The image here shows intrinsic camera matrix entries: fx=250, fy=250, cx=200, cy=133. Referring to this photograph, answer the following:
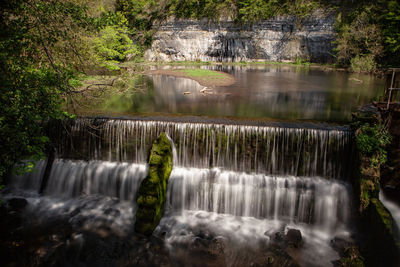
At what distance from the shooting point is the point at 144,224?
8.16 m

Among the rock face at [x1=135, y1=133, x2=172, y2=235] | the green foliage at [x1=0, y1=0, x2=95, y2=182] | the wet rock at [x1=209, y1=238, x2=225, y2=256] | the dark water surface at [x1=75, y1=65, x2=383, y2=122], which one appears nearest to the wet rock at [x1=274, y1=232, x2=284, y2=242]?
the wet rock at [x1=209, y1=238, x2=225, y2=256]

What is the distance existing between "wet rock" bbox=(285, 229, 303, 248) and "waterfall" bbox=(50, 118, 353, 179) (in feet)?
7.79

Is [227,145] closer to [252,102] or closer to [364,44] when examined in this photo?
[252,102]

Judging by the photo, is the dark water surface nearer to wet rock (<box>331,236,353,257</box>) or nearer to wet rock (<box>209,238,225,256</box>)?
wet rock (<box>331,236,353,257</box>)

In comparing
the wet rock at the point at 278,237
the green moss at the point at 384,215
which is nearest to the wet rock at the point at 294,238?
the wet rock at the point at 278,237

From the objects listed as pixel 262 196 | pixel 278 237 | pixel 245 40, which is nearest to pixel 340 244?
pixel 278 237

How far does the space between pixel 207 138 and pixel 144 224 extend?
4106 millimetres

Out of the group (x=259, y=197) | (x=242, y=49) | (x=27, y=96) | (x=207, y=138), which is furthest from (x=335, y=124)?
(x=242, y=49)

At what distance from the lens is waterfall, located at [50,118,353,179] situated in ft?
31.4

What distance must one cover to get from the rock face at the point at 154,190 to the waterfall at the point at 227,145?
91 cm

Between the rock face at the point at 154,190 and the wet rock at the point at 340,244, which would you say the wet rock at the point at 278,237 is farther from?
the rock face at the point at 154,190

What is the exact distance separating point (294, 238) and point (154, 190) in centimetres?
473

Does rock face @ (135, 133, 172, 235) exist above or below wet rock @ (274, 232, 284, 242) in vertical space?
above

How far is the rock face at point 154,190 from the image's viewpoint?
8180 millimetres
